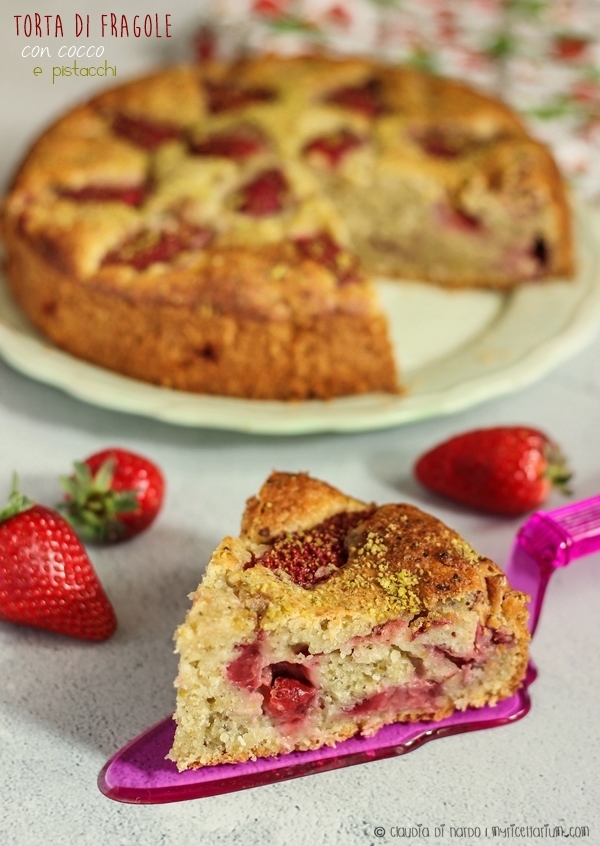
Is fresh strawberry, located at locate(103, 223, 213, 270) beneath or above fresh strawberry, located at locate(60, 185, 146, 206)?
beneath

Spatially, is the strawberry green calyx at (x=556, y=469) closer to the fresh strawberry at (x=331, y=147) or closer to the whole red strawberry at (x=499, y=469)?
the whole red strawberry at (x=499, y=469)

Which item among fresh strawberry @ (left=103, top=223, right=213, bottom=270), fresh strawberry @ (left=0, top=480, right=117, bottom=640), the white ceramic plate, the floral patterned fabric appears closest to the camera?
fresh strawberry @ (left=0, top=480, right=117, bottom=640)

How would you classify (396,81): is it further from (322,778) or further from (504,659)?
(322,778)

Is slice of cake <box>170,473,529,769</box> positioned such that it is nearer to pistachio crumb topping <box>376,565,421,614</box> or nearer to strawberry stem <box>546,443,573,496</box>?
pistachio crumb topping <box>376,565,421,614</box>

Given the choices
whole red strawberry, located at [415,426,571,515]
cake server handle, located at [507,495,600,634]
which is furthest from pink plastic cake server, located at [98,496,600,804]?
whole red strawberry, located at [415,426,571,515]

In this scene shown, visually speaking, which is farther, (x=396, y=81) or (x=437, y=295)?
(x=396, y=81)

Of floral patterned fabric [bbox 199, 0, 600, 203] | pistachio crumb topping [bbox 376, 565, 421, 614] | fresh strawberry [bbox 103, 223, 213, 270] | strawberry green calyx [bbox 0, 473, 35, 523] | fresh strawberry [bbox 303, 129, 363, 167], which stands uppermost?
floral patterned fabric [bbox 199, 0, 600, 203]

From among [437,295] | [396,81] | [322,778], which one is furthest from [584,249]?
[322,778]
